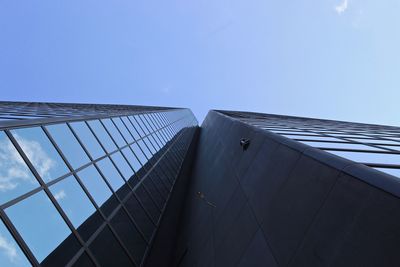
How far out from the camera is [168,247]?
17.2m

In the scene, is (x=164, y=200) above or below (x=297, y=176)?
below

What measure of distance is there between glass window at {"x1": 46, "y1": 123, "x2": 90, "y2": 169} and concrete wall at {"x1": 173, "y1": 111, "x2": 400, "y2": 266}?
6.42 m

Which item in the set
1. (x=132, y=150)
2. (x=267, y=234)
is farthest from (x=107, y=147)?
(x=267, y=234)

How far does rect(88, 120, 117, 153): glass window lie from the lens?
16.0m

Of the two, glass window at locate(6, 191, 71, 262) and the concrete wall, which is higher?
glass window at locate(6, 191, 71, 262)

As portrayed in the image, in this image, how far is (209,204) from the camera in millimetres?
17906

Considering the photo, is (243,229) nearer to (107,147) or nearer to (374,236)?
(374,236)

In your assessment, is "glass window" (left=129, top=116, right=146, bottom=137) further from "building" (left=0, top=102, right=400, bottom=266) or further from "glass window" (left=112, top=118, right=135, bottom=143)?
"building" (left=0, top=102, right=400, bottom=266)

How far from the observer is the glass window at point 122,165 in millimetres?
16328

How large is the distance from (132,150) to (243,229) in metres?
11.3

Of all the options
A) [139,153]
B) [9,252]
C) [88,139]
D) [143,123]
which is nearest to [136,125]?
[143,123]

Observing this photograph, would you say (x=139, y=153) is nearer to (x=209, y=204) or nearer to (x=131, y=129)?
(x=131, y=129)

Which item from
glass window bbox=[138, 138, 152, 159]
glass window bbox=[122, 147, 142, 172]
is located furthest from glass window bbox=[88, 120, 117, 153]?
glass window bbox=[138, 138, 152, 159]

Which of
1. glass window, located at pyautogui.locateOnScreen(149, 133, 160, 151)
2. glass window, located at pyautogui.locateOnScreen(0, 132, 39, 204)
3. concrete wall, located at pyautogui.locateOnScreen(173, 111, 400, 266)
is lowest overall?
concrete wall, located at pyautogui.locateOnScreen(173, 111, 400, 266)
